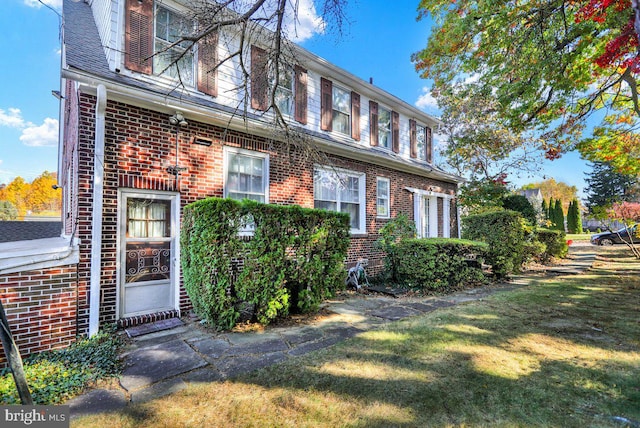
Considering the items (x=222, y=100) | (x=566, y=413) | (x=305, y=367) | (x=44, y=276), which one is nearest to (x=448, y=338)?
(x=566, y=413)

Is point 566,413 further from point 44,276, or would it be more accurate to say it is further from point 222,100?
point 222,100

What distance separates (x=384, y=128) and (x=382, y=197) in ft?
8.86

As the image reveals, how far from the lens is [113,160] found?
4.51m

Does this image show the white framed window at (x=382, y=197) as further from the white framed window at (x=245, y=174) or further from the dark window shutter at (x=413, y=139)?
the white framed window at (x=245, y=174)

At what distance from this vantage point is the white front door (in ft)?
15.4

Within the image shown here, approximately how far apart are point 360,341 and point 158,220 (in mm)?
3828

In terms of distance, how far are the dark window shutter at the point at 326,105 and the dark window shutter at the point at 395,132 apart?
10.0 ft

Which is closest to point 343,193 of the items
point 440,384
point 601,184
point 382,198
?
point 382,198

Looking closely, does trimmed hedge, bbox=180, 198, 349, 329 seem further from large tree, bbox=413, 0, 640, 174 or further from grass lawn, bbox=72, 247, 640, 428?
large tree, bbox=413, 0, 640, 174

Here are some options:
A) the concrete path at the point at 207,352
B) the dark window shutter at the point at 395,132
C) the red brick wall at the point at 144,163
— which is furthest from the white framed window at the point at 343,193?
the concrete path at the point at 207,352

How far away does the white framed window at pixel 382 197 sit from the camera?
926cm

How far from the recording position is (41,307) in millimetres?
3633

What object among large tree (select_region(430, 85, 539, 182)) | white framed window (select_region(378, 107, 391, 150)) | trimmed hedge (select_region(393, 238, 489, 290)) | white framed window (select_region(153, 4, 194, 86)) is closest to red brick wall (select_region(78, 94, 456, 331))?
white framed window (select_region(153, 4, 194, 86))

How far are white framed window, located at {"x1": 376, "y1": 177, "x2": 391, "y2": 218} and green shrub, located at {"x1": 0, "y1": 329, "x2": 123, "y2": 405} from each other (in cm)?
723
